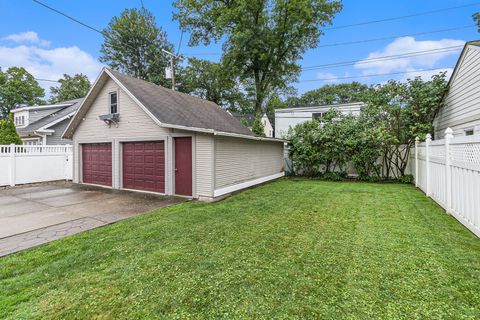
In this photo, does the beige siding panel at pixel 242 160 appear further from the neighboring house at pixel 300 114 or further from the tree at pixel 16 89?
the tree at pixel 16 89

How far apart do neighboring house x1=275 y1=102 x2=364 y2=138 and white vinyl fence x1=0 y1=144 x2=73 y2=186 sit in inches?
519

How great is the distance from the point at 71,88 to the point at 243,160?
116 feet

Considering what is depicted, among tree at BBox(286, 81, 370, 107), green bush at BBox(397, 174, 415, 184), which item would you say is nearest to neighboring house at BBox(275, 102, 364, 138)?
green bush at BBox(397, 174, 415, 184)

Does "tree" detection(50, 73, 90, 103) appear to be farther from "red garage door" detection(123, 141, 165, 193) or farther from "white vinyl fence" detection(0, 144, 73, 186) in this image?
"red garage door" detection(123, 141, 165, 193)

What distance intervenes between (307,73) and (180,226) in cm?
1948

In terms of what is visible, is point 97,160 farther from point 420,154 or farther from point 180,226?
point 420,154

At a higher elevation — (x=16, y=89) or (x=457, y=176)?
(x=16, y=89)

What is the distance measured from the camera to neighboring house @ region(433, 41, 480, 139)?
265 inches

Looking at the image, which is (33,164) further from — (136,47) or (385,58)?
(385,58)

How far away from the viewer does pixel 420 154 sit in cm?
881

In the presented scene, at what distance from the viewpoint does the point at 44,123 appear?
672 inches

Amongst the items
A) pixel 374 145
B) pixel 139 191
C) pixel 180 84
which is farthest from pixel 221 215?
pixel 180 84

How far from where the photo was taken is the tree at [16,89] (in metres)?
32.4

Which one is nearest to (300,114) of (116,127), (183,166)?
(183,166)
